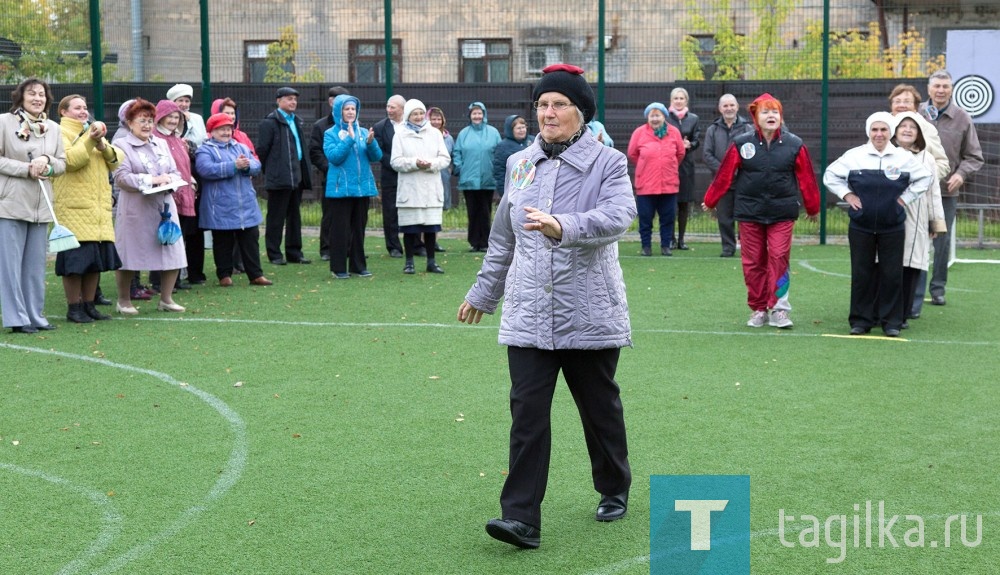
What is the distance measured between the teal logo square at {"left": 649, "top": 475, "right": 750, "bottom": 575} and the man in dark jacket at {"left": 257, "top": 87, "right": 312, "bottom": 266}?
8846mm

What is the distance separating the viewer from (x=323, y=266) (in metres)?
14.4

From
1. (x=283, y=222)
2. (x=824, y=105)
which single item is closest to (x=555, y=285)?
(x=283, y=222)

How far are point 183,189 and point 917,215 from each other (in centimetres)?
662

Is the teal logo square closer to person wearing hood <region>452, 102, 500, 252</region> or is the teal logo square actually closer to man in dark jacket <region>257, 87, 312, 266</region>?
man in dark jacket <region>257, 87, 312, 266</region>

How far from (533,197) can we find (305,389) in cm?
327

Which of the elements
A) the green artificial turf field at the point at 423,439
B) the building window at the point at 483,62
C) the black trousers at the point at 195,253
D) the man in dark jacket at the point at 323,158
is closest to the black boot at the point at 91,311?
the green artificial turf field at the point at 423,439

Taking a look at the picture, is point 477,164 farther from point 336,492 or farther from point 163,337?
point 336,492

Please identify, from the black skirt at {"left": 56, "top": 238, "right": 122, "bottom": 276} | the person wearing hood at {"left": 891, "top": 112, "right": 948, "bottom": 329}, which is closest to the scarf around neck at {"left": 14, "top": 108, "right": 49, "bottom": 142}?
the black skirt at {"left": 56, "top": 238, "right": 122, "bottom": 276}

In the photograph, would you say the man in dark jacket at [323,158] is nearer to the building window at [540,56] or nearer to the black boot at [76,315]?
the black boot at [76,315]

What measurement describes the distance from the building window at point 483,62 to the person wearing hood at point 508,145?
355 cm

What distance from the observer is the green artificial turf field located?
5.02 metres

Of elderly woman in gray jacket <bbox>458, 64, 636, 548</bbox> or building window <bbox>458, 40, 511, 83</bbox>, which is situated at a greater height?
building window <bbox>458, 40, 511, 83</bbox>

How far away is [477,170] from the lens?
50.9 feet

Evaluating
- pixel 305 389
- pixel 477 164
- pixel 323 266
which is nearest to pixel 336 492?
pixel 305 389
